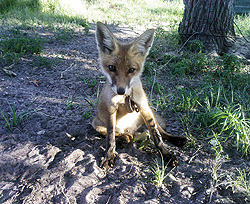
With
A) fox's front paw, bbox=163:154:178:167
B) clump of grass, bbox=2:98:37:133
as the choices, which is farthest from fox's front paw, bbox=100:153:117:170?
clump of grass, bbox=2:98:37:133

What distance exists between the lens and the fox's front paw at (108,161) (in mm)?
2383

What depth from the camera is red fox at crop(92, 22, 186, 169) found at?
2500mm

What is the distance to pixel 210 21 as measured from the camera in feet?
16.6

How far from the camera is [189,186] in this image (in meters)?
2.10

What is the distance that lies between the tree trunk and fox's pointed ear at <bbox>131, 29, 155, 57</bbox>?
2.60 m

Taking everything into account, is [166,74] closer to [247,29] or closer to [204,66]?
[204,66]

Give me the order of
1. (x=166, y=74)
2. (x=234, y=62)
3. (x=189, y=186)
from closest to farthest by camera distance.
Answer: (x=189, y=186) → (x=234, y=62) → (x=166, y=74)

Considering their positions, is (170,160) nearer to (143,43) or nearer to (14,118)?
(143,43)

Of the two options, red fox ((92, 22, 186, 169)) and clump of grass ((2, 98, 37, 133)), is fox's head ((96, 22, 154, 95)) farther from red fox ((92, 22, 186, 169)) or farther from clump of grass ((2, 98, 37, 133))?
clump of grass ((2, 98, 37, 133))

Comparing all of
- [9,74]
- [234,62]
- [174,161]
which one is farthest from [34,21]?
[174,161]

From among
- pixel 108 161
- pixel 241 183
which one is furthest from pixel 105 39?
pixel 241 183

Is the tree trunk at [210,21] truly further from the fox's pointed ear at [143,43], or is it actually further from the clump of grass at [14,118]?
the clump of grass at [14,118]

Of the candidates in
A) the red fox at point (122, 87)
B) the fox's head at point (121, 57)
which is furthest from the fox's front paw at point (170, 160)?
the fox's head at point (121, 57)

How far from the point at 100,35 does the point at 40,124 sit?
5.01ft
